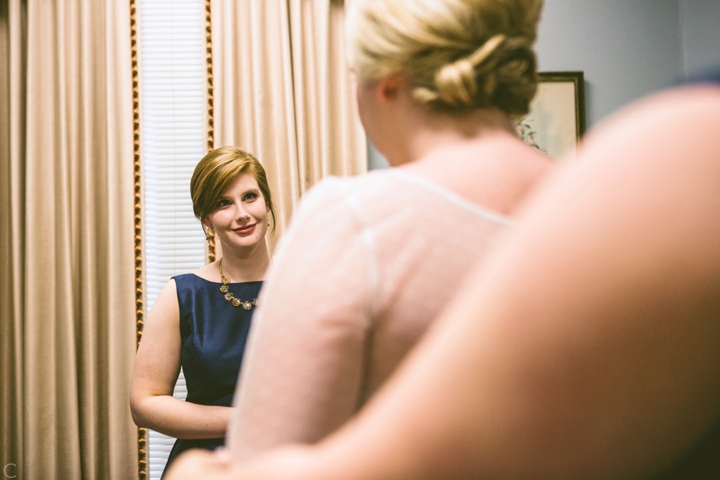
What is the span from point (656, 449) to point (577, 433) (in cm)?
4

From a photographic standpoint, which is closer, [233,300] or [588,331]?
[588,331]

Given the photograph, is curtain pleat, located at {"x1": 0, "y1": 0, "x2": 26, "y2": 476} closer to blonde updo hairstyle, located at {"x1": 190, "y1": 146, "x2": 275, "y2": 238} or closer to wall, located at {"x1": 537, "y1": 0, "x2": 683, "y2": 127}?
blonde updo hairstyle, located at {"x1": 190, "y1": 146, "x2": 275, "y2": 238}

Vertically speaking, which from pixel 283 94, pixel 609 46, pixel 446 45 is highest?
pixel 609 46

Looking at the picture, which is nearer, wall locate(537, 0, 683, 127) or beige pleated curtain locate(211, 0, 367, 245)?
beige pleated curtain locate(211, 0, 367, 245)

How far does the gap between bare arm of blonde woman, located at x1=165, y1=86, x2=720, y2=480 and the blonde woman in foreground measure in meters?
0.17

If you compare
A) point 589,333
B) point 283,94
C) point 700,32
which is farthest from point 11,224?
point 700,32

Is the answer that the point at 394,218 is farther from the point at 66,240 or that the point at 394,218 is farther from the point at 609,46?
the point at 609,46

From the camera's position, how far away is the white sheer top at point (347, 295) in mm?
390

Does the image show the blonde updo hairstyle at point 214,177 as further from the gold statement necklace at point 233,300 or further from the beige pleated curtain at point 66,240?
the beige pleated curtain at point 66,240

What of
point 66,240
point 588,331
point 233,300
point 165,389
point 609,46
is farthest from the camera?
point 609,46

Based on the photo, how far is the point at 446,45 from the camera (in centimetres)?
49

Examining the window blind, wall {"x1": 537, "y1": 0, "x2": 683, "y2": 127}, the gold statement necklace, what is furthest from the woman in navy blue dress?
wall {"x1": 537, "y1": 0, "x2": 683, "y2": 127}

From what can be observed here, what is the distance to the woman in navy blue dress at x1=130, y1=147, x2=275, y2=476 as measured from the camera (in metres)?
1.66

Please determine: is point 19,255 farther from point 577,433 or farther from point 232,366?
point 577,433
